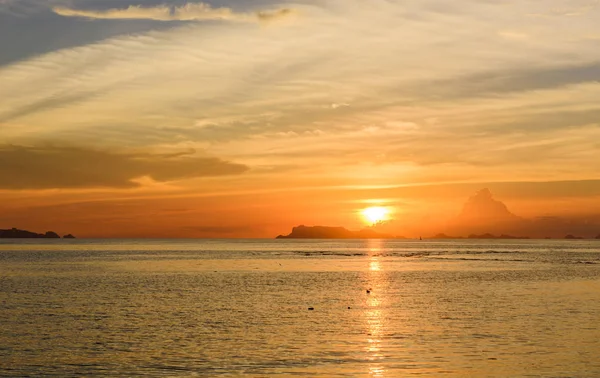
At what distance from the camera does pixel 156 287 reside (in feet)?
295

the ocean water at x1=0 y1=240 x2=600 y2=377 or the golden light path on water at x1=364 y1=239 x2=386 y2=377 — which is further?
the ocean water at x1=0 y1=240 x2=600 y2=377

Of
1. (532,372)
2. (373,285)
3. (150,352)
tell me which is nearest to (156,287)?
(373,285)

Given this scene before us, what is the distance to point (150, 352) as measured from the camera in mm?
41281

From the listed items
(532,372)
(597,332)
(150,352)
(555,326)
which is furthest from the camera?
(555,326)

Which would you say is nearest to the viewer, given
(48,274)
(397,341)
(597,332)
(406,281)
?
(397,341)

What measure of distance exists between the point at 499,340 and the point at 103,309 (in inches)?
→ 1480

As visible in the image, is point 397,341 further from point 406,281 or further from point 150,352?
point 406,281

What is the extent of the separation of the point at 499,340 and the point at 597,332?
8666 mm

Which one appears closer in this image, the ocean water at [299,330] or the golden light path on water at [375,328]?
the golden light path on water at [375,328]

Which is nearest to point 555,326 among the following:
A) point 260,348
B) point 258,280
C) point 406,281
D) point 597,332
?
point 597,332

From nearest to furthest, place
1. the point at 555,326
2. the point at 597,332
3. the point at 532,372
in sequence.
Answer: the point at 532,372 → the point at 597,332 → the point at 555,326

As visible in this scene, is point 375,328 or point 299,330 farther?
point 375,328

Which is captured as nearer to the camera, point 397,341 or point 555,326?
point 397,341

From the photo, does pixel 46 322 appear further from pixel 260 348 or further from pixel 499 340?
pixel 499 340
